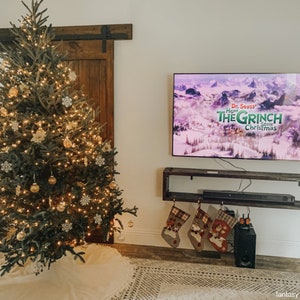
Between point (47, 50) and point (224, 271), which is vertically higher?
point (47, 50)

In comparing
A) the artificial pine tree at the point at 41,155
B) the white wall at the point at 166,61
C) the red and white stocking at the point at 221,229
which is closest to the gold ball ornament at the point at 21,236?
the artificial pine tree at the point at 41,155

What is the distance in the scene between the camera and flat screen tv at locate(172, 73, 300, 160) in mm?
2686

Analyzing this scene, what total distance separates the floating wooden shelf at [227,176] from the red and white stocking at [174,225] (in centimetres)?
15

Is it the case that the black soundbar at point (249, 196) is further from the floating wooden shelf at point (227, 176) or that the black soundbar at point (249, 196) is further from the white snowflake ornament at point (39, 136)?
the white snowflake ornament at point (39, 136)

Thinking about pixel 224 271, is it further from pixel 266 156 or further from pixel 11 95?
pixel 11 95

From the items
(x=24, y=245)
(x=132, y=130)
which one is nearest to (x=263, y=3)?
(x=132, y=130)

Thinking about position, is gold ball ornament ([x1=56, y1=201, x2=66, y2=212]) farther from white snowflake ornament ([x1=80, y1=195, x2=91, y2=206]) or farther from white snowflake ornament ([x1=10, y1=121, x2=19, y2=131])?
white snowflake ornament ([x1=10, y1=121, x2=19, y2=131])

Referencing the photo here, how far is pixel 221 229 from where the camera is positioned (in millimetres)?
2805

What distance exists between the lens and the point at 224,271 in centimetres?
261

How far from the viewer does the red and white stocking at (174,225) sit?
292 cm

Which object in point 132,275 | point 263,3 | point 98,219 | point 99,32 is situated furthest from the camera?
point 99,32

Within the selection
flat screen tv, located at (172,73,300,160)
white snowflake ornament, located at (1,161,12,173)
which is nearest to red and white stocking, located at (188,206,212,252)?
flat screen tv, located at (172,73,300,160)

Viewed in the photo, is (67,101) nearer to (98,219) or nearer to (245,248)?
(98,219)

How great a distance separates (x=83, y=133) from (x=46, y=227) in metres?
0.70
